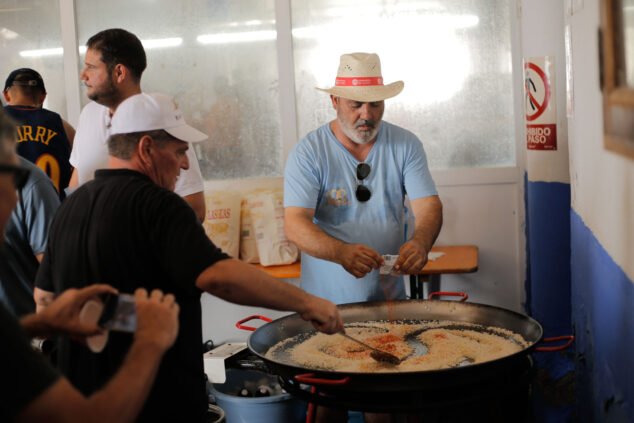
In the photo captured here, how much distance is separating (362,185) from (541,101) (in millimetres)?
1233

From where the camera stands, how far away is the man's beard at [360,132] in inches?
119

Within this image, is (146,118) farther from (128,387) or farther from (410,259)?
(410,259)

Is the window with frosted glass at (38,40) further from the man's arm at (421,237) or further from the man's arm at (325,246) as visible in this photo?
the man's arm at (421,237)

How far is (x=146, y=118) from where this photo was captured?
1970 mm

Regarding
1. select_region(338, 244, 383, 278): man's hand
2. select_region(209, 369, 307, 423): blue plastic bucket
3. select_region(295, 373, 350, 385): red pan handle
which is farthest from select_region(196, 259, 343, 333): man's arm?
select_region(209, 369, 307, 423): blue plastic bucket

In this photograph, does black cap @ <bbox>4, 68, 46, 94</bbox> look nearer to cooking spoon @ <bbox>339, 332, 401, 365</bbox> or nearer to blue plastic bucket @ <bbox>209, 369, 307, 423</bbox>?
blue plastic bucket @ <bbox>209, 369, 307, 423</bbox>

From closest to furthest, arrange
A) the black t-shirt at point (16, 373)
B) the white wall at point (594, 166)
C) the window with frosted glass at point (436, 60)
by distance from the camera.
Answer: the black t-shirt at point (16, 373) → the white wall at point (594, 166) → the window with frosted glass at point (436, 60)

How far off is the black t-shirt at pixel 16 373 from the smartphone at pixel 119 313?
0.99 feet

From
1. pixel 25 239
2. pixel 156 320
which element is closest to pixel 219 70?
pixel 25 239

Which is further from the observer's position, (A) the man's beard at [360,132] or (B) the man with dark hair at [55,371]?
(A) the man's beard at [360,132]

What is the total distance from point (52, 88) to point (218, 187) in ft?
4.67

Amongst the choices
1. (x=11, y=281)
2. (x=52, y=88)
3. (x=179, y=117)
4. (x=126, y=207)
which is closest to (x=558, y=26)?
(x=179, y=117)

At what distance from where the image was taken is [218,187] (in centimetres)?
480

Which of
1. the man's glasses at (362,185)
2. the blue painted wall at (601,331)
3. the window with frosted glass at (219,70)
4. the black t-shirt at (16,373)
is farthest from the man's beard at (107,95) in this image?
the black t-shirt at (16,373)
